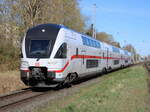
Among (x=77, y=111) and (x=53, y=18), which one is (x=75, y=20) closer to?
(x=53, y=18)

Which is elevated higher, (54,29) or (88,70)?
(54,29)

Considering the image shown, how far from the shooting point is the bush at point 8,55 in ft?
72.5

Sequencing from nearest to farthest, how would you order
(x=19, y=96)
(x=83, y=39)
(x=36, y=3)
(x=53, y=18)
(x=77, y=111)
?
(x=77, y=111), (x=19, y=96), (x=83, y=39), (x=36, y=3), (x=53, y=18)

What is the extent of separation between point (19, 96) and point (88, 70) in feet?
23.6

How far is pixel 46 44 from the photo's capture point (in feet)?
42.3

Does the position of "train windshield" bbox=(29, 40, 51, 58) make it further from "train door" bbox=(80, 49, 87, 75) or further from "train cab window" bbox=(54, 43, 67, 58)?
"train door" bbox=(80, 49, 87, 75)

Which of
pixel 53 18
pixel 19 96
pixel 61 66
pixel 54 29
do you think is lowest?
pixel 19 96

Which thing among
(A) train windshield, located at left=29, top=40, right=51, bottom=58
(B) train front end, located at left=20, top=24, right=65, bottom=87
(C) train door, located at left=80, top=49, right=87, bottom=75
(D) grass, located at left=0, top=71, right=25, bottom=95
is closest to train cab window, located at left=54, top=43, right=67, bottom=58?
(B) train front end, located at left=20, top=24, right=65, bottom=87

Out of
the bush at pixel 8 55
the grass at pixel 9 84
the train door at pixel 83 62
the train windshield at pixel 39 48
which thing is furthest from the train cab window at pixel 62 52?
the bush at pixel 8 55

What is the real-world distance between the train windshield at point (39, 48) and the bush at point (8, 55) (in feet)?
30.9

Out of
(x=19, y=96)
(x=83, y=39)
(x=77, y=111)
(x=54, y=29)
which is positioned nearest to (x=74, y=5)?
(x=83, y=39)

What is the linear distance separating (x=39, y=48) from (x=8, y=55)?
417 inches

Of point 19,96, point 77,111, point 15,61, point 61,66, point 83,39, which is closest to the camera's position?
point 77,111

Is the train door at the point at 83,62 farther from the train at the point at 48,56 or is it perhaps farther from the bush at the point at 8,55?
the bush at the point at 8,55
